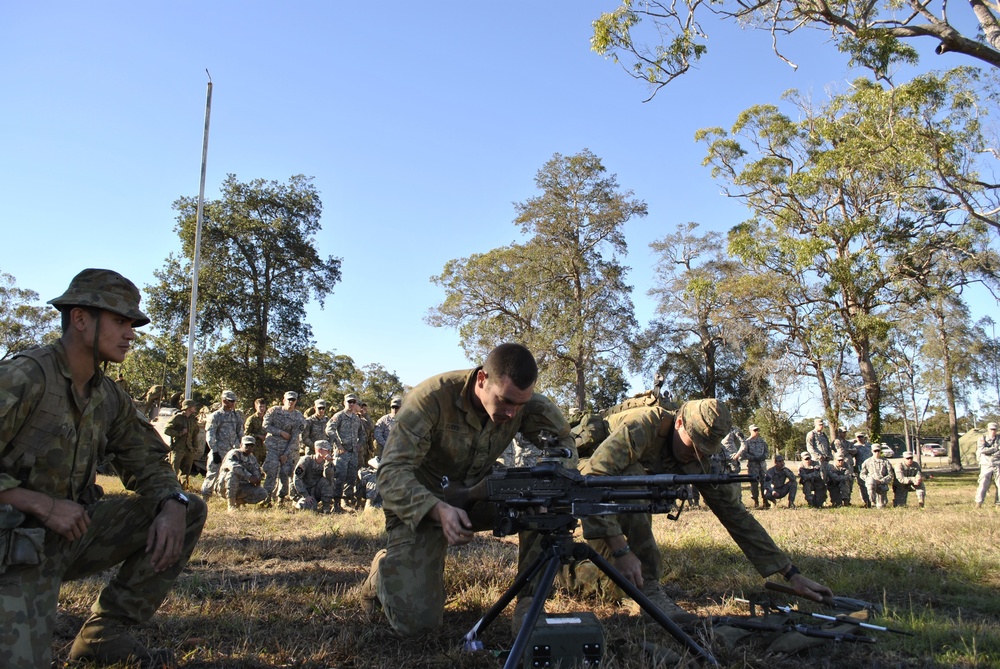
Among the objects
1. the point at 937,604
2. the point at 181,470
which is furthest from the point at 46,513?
the point at 181,470

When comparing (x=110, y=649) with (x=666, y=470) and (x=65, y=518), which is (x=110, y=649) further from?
(x=666, y=470)

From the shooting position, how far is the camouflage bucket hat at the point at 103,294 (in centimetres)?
375

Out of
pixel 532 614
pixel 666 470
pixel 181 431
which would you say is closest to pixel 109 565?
pixel 532 614

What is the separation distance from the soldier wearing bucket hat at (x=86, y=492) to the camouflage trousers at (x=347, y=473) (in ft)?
31.2

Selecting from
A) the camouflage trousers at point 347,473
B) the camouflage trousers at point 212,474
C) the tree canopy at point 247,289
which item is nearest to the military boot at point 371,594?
the camouflage trousers at point 347,473

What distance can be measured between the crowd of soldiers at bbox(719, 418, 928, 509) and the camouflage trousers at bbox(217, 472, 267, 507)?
10.3m

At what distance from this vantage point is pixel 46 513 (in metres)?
3.49

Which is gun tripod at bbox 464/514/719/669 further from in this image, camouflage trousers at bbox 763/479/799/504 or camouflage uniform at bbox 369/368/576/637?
camouflage trousers at bbox 763/479/799/504

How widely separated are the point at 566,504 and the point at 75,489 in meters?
2.57

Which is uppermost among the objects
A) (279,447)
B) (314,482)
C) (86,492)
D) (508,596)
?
(279,447)

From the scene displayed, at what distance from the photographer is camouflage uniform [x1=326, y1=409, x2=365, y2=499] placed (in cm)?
1365

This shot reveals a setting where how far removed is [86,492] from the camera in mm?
4055

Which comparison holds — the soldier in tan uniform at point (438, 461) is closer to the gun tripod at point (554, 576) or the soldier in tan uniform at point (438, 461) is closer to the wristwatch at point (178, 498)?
the gun tripod at point (554, 576)

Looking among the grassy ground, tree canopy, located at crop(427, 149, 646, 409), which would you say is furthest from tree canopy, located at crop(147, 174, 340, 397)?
the grassy ground
